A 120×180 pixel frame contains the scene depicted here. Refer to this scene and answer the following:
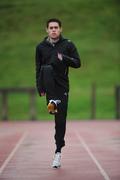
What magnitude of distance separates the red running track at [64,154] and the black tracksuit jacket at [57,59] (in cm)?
104

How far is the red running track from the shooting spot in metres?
8.20

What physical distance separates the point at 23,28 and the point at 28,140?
21710 millimetres

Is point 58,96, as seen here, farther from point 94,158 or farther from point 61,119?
point 94,158

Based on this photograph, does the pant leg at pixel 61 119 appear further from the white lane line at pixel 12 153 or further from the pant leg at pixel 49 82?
the white lane line at pixel 12 153

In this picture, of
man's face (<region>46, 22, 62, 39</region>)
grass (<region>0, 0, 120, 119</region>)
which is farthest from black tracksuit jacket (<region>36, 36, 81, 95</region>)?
grass (<region>0, 0, 120, 119</region>)

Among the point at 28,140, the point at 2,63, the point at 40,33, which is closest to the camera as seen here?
the point at 28,140

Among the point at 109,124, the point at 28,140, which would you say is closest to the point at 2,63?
the point at 109,124

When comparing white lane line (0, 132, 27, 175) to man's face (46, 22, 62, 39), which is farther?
white lane line (0, 132, 27, 175)

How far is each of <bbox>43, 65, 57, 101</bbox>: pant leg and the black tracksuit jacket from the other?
99 mm

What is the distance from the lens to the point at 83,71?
31.1m

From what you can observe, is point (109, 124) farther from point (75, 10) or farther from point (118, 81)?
point (75, 10)

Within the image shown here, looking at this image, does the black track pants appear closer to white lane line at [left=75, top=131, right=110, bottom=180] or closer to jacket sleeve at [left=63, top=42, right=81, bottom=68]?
jacket sleeve at [left=63, top=42, right=81, bottom=68]

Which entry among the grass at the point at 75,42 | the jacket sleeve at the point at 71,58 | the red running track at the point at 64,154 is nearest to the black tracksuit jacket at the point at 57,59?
the jacket sleeve at the point at 71,58

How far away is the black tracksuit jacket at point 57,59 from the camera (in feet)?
27.8
